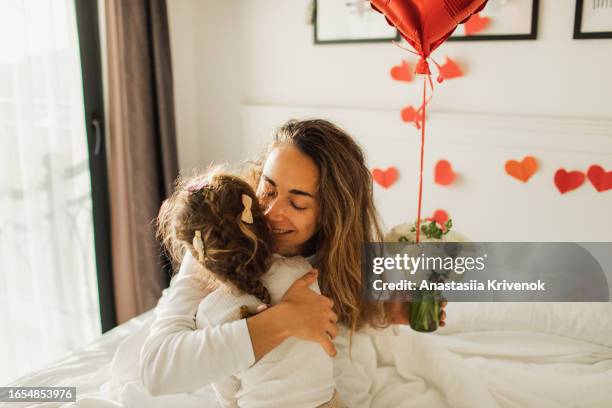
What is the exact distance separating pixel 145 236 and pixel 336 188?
1.43 meters

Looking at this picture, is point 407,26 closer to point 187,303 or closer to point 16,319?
point 187,303

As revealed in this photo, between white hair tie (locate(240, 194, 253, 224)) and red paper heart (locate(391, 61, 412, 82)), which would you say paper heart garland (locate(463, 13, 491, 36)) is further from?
white hair tie (locate(240, 194, 253, 224))

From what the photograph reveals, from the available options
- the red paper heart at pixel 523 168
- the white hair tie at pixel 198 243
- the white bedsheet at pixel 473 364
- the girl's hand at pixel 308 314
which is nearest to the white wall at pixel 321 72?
the red paper heart at pixel 523 168

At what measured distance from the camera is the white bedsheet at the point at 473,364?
1402 millimetres

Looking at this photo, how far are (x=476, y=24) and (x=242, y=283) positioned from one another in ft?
4.94

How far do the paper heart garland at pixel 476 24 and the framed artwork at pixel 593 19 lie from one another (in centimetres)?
32

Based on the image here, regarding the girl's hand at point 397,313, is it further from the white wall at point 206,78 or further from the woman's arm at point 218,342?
the white wall at point 206,78

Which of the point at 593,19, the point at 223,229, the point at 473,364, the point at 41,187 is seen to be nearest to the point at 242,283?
the point at 223,229

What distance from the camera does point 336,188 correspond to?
1.34 metres

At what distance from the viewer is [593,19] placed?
1.91 metres

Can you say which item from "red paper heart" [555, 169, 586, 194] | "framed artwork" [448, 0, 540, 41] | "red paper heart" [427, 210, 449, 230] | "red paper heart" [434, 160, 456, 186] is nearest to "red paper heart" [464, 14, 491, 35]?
"framed artwork" [448, 0, 540, 41]

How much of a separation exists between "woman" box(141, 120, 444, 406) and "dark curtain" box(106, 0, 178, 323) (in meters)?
1.11

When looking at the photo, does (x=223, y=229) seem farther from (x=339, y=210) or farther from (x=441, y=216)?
(x=441, y=216)

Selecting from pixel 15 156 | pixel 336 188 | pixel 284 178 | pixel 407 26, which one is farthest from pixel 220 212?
pixel 15 156
